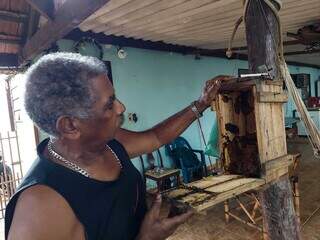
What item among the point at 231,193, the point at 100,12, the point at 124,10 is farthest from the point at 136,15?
the point at 231,193

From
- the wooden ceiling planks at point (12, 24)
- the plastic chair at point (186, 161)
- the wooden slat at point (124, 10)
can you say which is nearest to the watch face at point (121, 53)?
the wooden slat at point (124, 10)

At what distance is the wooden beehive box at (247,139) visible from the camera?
95 centimetres

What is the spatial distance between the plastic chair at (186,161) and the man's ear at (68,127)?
362cm

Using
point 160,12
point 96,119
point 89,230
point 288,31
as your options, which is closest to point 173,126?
point 96,119

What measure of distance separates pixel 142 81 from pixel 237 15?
1730 mm

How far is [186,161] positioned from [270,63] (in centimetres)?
334

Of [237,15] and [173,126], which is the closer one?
[173,126]

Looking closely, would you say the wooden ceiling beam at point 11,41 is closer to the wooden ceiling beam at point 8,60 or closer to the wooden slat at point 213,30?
the wooden ceiling beam at point 8,60

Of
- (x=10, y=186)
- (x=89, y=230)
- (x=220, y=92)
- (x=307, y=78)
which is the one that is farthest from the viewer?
(x=307, y=78)

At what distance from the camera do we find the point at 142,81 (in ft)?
14.5

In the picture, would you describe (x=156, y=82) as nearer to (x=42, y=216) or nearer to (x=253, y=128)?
(x=253, y=128)

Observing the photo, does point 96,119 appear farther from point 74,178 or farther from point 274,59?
point 274,59

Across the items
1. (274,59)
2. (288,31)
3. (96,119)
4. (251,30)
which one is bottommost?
(96,119)

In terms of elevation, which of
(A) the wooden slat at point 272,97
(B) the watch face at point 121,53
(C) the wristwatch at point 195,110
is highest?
(B) the watch face at point 121,53
